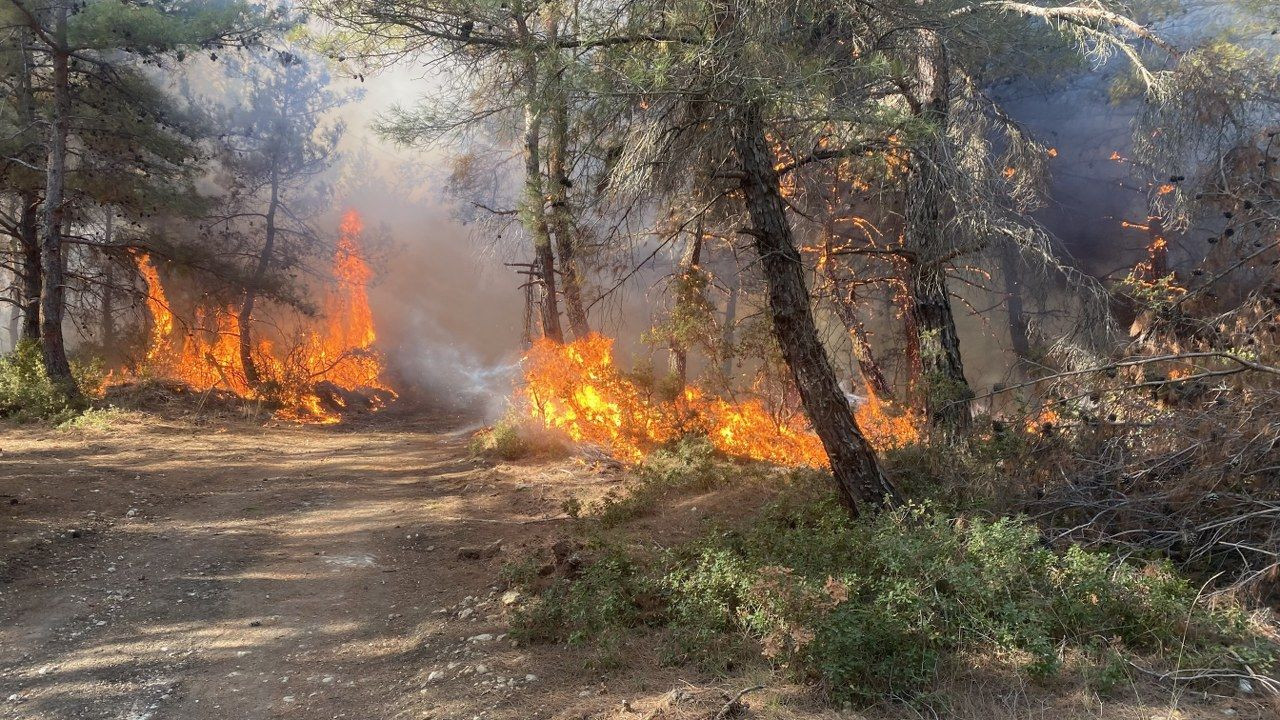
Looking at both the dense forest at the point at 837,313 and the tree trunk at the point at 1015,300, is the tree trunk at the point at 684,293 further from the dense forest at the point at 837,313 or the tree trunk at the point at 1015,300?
the tree trunk at the point at 1015,300

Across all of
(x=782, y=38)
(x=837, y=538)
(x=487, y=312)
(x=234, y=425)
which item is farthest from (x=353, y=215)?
(x=837, y=538)

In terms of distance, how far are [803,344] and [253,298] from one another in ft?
62.7

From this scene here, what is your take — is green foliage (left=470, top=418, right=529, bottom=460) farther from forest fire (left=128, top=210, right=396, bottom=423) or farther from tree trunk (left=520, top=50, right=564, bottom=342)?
forest fire (left=128, top=210, right=396, bottom=423)

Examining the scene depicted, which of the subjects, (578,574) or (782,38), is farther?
(782,38)

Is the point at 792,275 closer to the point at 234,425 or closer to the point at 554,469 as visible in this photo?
the point at 554,469

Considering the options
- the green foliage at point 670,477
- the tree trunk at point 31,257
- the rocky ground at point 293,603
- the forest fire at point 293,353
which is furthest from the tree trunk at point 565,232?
the tree trunk at point 31,257

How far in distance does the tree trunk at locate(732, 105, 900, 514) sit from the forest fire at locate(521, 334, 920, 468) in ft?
12.5

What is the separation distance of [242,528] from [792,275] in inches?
250

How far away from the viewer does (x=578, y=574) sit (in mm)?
5996

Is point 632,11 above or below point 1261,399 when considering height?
above

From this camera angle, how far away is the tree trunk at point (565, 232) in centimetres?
773

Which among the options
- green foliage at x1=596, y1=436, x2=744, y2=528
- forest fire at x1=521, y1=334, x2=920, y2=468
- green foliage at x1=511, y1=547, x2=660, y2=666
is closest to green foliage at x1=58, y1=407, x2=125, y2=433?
forest fire at x1=521, y1=334, x2=920, y2=468

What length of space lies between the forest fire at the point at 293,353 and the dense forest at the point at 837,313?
8.78 ft

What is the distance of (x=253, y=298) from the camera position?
20.6 metres
